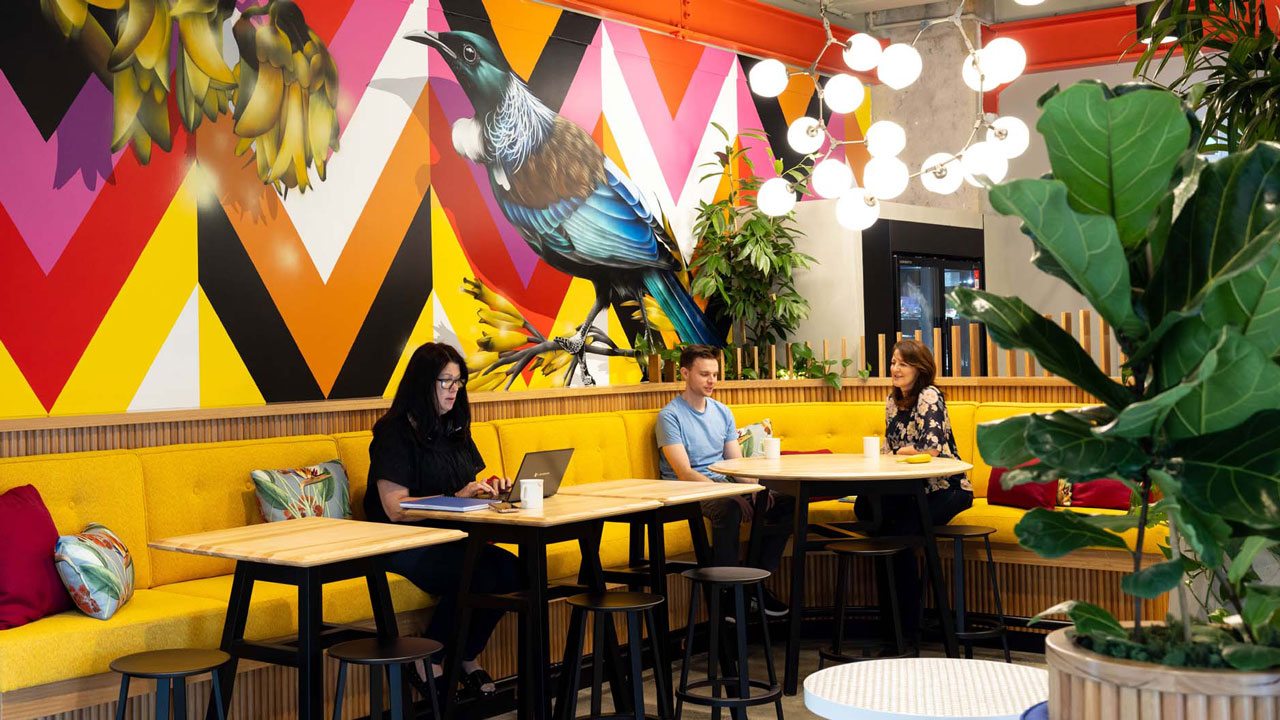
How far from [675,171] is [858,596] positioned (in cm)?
271

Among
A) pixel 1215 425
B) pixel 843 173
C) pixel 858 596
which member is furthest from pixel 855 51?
pixel 1215 425

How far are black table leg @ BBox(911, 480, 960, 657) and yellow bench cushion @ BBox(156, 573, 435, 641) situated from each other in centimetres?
221

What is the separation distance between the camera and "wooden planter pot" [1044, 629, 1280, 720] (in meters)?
1.40

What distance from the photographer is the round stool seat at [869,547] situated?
4996 mm

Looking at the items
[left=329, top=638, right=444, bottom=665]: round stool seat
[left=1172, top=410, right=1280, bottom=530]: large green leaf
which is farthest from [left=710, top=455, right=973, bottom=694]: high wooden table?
[left=1172, top=410, right=1280, bottom=530]: large green leaf

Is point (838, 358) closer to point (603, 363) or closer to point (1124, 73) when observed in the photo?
point (603, 363)

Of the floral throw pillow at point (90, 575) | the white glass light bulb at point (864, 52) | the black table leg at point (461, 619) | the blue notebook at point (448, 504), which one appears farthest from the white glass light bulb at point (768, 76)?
the floral throw pillow at point (90, 575)

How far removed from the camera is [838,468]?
5016mm

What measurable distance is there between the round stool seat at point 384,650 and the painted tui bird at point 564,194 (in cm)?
296

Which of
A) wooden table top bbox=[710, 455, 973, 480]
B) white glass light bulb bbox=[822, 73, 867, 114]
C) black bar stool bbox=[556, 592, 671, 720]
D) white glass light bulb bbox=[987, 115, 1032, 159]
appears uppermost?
white glass light bulb bbox=[822, 73, 867, 114]

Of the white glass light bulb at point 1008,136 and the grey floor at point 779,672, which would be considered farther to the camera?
the white glass light bulb at point 1008,136

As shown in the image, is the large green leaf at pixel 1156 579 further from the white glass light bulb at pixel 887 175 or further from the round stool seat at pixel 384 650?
the white glass light bulb at pixel 887 175

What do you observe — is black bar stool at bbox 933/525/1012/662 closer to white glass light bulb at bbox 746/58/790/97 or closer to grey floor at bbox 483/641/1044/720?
grey floor at bbox 483/641/1044/720

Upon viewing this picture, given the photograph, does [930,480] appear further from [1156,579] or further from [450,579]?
[1156,579]
